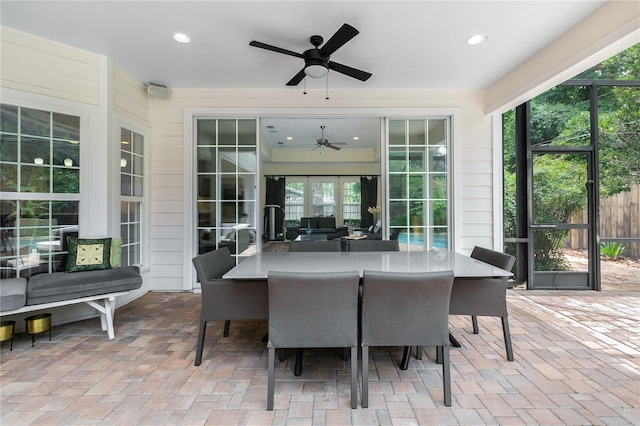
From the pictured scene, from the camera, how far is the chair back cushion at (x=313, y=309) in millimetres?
1616

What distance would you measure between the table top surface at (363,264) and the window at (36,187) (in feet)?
6.81

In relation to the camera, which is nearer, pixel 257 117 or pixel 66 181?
pixel 66 181

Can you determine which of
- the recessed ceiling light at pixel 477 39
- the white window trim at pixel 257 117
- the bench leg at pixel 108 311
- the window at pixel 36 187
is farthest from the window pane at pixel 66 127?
the recessed ceiling light at pixel 477 39

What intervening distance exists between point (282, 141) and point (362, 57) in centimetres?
524

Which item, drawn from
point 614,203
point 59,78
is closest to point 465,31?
point 614,203

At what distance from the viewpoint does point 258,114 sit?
13.4ft

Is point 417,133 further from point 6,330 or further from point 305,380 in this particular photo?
point 6,330

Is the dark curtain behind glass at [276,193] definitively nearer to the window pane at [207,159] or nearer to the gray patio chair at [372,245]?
the window pane at [207,159]

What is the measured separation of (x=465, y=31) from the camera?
2744 millimetres

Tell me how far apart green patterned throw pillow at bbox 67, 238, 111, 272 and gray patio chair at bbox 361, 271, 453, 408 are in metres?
2.71

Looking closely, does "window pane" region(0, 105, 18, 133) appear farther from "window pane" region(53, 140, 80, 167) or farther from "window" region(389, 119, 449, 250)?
"window" region(389, 119, 449, 250)

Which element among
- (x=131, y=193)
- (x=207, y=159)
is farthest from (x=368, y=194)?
(x=131, y=193)

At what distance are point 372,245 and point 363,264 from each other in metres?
0.94

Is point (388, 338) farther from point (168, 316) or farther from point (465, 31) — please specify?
point (465, 31)
